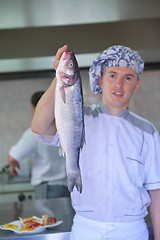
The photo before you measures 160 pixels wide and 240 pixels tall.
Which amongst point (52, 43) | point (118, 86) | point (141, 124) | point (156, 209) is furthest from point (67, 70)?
point (52, 43)

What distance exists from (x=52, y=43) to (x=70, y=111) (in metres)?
3.17

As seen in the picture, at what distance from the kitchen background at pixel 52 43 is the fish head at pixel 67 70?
2234 millimetres

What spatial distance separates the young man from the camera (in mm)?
1522

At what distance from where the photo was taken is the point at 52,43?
13.6 ft

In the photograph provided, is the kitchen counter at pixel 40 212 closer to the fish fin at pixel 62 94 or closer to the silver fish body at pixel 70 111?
the silver fish body at pixel 70 111

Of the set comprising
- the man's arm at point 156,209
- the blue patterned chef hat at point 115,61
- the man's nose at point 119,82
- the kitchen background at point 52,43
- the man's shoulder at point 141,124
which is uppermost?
the kitchen background at point 52,43

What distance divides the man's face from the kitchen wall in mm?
3264

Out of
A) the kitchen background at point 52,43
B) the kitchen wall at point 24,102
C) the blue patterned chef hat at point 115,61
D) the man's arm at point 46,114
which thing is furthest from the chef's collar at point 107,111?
the kitchen wall at point 24,102

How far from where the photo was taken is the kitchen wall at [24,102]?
4902mm

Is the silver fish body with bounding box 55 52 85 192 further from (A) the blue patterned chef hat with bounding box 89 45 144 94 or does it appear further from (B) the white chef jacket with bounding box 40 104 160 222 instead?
(A) the blue patterned chef hat with bounding box 89 45 144 94

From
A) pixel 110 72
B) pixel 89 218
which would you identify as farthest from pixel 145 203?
pixel 110 72

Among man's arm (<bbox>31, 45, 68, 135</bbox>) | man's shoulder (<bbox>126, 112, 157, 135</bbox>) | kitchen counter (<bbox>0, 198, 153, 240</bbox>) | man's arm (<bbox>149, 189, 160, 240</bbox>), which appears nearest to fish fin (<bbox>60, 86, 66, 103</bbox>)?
man's arm (<bbox>31, 45, 68, 135</bbox>)

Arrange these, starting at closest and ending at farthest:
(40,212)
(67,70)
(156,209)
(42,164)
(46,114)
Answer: (67,70) < (46,114) < (156,209) < (40,212) < (42,164)

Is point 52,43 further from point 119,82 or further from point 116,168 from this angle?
point 116,168
